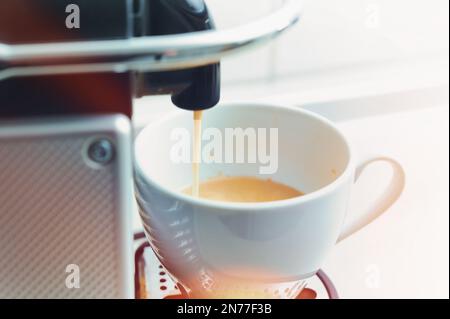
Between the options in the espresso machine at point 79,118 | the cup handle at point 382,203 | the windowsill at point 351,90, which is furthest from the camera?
the windowsill at point 351,90

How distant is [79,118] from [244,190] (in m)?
0.14

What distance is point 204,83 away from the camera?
10.6 inches

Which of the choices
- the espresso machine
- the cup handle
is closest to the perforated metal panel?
the espresso machine

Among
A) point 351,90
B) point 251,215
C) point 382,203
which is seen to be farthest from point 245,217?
point 351,90

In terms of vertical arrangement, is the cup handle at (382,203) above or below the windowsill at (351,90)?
below

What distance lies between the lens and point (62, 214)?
0.81ft

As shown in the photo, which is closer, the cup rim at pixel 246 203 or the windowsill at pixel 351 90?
the cup rim at pixel 246 203

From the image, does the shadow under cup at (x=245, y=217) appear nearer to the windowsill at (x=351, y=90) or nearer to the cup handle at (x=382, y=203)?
the cup handle at (x=382, y=203)

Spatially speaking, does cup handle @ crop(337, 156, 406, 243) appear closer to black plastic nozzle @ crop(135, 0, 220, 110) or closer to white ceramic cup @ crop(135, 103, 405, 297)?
white ceramic cup @ crop(135, 103, 405, 297)

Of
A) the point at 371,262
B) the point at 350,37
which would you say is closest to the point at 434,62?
the point at 350,37

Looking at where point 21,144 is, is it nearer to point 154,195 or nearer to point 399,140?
point 154,195

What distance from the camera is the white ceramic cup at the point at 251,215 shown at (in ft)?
0.93

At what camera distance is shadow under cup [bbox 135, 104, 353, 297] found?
0.28 m

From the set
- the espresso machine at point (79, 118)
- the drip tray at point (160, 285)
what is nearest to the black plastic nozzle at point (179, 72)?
the espresso machine at point (79, 118)
